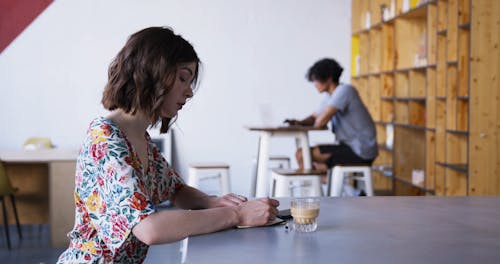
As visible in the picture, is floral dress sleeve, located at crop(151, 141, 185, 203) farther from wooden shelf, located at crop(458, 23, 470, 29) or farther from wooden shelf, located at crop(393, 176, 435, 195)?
wooden shelf, located at crop(393, 176, 435, 195)

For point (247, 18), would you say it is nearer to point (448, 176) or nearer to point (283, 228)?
point (448, 176)

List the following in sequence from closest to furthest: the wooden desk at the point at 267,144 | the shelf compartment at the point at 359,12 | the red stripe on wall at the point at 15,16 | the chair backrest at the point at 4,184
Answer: the chair backrest at the point at 4,184 → the wooden desk at the point at 267,144 → the red stripe on wall at the point at 15,16 → the shelf compartment at the point at 359,12

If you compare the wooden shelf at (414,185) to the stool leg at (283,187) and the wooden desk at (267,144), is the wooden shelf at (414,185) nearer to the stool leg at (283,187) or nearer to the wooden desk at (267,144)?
the wooden desk at (267,144)

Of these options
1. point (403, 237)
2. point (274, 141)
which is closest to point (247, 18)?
point (274, 141)

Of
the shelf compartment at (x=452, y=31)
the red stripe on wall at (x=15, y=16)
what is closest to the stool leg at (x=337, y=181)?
the shelf compartment at (x=452, y=31)

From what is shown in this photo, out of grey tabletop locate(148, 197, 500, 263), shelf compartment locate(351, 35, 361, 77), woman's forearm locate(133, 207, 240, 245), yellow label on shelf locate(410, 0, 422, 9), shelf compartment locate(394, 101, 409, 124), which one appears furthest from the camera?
shelf compartment locate(351, 35, 361, 77)

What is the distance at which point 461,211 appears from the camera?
1.75 meters

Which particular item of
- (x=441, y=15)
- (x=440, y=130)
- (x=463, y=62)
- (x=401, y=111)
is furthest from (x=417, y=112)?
(x=463, y=62)

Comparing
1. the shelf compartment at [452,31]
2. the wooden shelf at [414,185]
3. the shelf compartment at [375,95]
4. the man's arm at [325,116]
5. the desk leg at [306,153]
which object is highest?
the shelf compartment at [452,31]

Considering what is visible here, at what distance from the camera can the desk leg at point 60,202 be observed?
4598 mm

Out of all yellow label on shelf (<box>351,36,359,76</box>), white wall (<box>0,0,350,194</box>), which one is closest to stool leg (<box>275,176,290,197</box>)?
white wall (<box>0,0,350,194</box>)

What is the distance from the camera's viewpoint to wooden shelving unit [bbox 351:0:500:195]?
181 inches

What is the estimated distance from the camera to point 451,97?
5094 millimetres

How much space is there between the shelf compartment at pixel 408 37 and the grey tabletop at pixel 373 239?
491 cm
